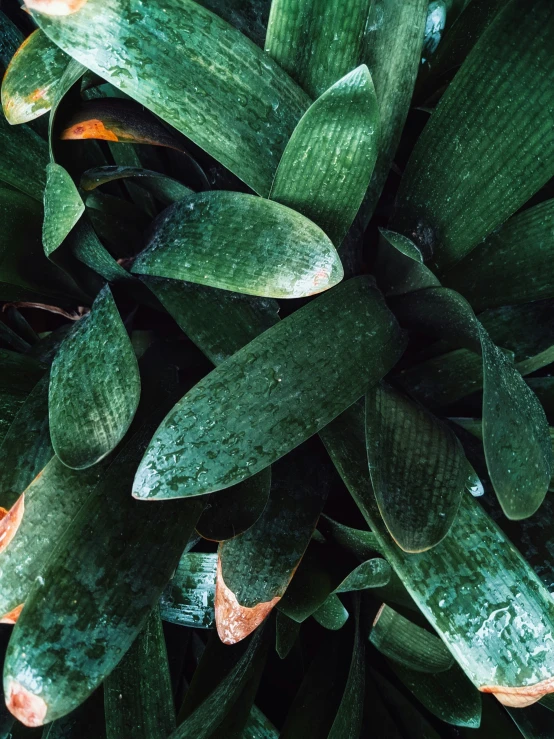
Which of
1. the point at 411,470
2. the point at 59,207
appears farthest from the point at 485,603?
the point at 59,207

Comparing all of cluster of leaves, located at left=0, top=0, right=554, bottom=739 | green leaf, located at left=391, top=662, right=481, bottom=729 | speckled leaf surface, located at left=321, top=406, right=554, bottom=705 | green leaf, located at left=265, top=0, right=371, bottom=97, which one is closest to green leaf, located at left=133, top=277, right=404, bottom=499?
cluster of leaves, located at left=0, top=0, right=554, bottom=739

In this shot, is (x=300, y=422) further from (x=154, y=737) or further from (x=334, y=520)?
(x=154, y=737)

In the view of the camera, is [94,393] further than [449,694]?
No

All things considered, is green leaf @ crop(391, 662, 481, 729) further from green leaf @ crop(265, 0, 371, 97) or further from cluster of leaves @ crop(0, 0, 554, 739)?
green leaf @ crop(265, 0, 371, 97)

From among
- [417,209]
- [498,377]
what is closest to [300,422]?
[498,377]

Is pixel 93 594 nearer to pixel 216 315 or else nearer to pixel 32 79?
pixel 216 315

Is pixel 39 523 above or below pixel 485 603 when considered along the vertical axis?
below

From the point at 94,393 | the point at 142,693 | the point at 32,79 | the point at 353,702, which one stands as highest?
the point at 32,79

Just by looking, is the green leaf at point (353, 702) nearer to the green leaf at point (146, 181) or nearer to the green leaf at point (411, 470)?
the green leaf at point (411, 470)

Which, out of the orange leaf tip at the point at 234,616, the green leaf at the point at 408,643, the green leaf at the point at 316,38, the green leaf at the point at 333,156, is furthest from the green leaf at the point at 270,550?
the green leaf at the point at 316,38
